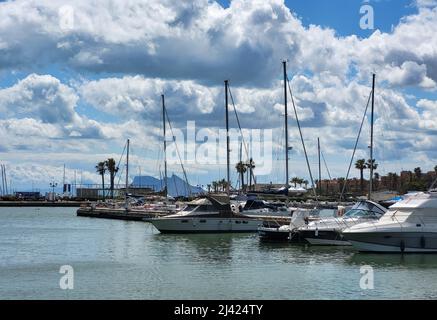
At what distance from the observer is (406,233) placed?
47.8 meters

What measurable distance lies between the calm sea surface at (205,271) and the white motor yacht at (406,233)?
0.96 metres

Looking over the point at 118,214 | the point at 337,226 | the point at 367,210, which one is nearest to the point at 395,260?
the point at 337,226

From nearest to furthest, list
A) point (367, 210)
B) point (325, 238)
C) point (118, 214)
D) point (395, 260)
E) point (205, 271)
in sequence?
point (205, 271), point (395, 260), point (325, 238), point (367, 210), point (118, 214)

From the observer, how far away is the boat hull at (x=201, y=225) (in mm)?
69688

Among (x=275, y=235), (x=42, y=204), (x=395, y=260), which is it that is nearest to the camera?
(x=395, y=260)

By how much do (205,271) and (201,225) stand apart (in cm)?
2901

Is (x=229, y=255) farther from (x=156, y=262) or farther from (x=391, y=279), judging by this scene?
(x=391, y=279)

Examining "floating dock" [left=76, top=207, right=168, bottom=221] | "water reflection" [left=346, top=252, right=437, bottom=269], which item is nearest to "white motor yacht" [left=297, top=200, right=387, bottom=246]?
"water reflection" [left=346, top=252, right=437, bottom=269]

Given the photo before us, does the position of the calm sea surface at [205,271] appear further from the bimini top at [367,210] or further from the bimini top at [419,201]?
the bimini top at [367,210]

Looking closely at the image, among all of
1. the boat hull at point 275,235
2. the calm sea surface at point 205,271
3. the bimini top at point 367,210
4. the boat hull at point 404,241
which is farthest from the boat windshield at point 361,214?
the boat hull at point 404,241

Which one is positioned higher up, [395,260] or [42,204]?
[42,204]

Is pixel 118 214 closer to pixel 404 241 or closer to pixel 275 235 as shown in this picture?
pixel 275 235
